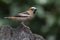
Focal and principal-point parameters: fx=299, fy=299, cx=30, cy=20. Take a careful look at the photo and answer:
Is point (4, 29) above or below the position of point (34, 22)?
above

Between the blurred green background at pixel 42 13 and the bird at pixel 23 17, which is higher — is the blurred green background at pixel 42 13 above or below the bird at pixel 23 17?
below

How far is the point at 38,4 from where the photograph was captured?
5.30 m

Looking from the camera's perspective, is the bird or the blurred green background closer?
the bird

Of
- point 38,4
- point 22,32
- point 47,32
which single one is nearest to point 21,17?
point 22,32

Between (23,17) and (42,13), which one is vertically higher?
(23,17)

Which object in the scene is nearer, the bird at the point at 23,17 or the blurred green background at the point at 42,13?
the bird at the point at 23,17

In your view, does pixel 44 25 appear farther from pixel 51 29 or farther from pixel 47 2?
pixel 47 2

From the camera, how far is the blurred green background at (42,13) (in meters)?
5.41

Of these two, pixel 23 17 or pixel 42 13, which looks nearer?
pixel 23 17

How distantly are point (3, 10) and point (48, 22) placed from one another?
3.08 feet

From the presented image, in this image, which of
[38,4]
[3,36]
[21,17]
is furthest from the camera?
[38,4]

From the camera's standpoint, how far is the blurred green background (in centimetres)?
541

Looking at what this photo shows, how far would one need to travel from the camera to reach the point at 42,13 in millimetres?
5398

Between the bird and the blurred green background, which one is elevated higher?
the bird
